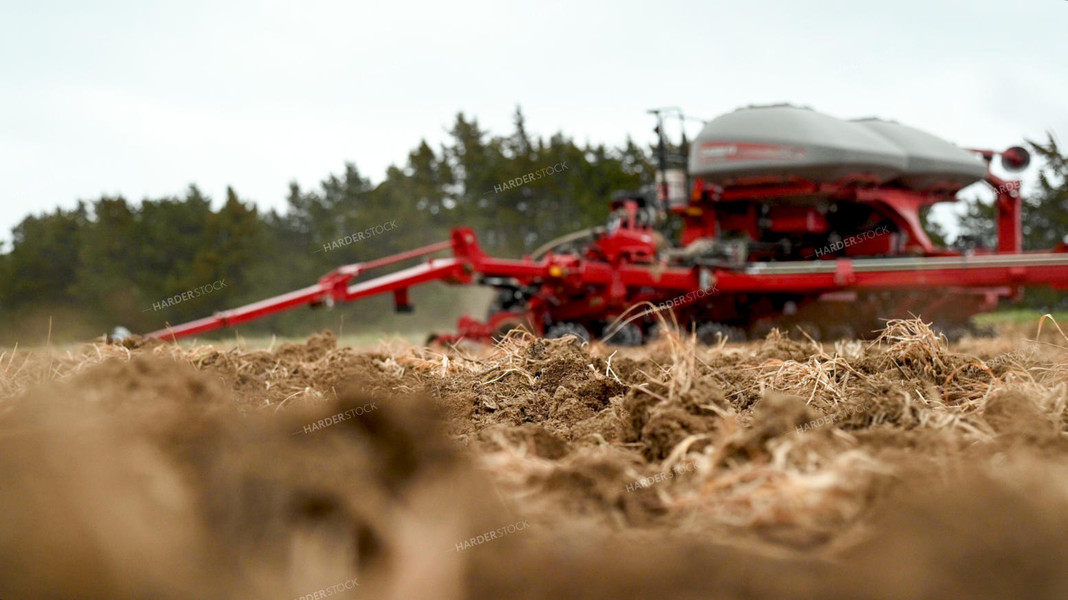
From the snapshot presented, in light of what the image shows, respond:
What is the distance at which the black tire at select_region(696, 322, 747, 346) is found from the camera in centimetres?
817

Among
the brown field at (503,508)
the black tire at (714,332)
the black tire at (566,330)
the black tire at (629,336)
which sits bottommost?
the black tire at (714,332)

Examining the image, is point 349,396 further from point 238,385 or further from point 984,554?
point 238,385

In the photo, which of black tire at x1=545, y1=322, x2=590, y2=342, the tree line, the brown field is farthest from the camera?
the tree line

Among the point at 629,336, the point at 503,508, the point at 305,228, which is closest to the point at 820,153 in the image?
the point at 629,336

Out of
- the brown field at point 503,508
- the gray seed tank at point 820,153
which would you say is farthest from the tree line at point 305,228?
the brown field at point 503,508

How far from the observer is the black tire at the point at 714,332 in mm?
8172

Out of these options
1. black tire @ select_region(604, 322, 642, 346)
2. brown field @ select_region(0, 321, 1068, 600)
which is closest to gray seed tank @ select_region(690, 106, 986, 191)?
black tire @ select_region(604, 322, 642, 346)

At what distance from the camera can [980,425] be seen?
136 cm

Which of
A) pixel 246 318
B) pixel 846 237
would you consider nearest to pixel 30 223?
pixel 246 318

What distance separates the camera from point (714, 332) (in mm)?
8297

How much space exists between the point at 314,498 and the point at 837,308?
8217 millimetres

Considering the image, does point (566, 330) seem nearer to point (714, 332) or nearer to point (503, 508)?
point (714, 332)

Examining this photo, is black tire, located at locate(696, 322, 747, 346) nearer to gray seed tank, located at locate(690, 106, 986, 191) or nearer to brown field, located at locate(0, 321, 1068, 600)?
gray seed tank, located at locate(690, 106, 986, 191)

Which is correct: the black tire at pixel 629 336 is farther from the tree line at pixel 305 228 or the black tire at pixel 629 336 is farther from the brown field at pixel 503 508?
the tree line at pixel 305 228
